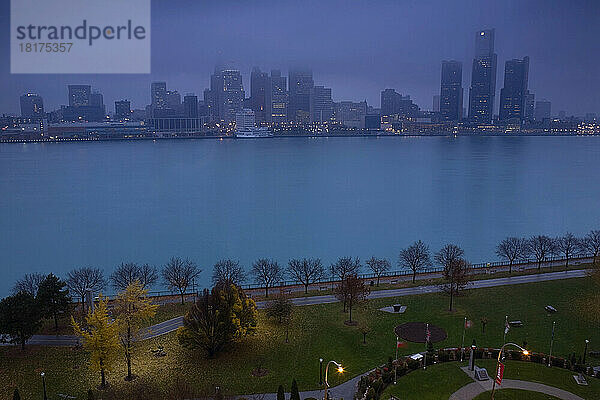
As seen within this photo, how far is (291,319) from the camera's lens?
84.0 ft

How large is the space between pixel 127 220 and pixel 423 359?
50.7m

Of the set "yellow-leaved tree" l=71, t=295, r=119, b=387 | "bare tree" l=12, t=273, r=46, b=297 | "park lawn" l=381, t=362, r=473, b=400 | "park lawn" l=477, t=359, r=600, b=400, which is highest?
"yellow-leaved tree" l=71, t=295, r=119, b=387

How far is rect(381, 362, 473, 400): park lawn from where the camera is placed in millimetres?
18531

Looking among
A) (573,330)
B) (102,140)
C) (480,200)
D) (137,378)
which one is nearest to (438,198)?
(480,200)

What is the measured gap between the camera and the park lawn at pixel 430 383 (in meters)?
18.5

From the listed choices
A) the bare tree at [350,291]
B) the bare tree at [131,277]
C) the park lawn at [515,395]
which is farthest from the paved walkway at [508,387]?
the bare tree at [131,277]

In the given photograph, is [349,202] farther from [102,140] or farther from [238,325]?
[102,140]

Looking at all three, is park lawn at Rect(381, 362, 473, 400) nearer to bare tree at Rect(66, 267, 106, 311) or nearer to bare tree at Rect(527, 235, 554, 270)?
bare tree at Rect(527, 235, 554, 270)

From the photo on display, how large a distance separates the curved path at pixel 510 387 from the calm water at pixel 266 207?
2700cm

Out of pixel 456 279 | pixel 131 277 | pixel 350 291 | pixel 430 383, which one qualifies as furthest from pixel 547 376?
pixel 131 277

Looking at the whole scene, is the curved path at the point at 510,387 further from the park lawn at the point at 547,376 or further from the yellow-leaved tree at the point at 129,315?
the yellow-leaved tree at the point at 129,315

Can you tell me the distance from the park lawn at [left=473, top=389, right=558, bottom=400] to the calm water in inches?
1092

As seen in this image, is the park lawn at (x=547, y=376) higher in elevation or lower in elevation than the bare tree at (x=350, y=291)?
lower

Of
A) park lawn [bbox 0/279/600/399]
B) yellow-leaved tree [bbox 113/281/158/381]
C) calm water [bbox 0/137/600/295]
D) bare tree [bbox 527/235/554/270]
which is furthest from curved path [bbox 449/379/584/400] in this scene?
calm water [bbox 0/137/600/295]
